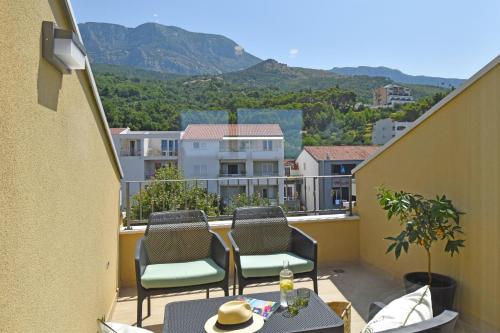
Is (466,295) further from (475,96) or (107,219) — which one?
(107,219)

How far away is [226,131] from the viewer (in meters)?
12.2

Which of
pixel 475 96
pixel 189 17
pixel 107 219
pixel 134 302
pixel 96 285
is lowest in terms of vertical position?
pixel 134 302

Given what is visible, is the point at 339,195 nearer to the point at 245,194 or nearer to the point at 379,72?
Answer: the point at 245,194

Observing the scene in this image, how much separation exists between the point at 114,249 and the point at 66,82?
7.08ft

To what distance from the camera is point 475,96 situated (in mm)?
2814

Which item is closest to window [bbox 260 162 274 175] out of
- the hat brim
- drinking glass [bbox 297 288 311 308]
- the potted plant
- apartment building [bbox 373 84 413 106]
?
apartment building [bbox 373 84 413 106]

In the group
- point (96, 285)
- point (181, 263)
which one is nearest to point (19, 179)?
point (96, 285)

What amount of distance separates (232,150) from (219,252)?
11.7m

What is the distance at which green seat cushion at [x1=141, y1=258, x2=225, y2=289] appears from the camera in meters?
2.72

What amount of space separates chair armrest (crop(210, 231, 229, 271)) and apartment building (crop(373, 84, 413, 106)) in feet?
21.1

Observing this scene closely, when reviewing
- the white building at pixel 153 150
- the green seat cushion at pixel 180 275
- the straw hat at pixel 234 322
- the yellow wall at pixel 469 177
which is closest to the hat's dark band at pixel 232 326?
the straw hat at pixel 234 322

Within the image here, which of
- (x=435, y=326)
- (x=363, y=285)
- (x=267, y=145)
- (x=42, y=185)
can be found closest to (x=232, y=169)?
(x=267, y=145)

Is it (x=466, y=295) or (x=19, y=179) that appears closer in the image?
(x=19, y=179)

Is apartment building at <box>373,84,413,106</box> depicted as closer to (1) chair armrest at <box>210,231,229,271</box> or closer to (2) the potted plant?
(2) the potted plant
